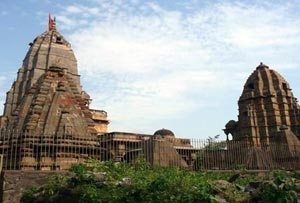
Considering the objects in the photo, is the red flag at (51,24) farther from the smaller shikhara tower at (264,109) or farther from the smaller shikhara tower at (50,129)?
the smaller shikhara tower at (264,109)

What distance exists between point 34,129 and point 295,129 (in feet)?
96.7

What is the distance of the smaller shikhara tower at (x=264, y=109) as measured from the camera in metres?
42.0

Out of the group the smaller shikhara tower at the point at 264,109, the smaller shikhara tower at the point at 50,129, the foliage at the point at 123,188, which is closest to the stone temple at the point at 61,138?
the smaller shikhara tower at the point at 50,129

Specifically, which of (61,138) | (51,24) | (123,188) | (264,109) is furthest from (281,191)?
(51,24)

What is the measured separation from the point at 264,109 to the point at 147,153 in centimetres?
2930

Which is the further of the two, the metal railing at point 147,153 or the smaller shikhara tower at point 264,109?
the smaller shikhara tower at point 264,109

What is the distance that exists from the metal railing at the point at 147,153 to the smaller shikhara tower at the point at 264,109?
68.9 ft

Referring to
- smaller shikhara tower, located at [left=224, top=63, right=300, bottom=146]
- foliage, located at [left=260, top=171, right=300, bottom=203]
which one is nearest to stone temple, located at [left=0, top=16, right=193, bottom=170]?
smaller shikhara tower, located at [left=224, top=63, right=300, bottom=146]

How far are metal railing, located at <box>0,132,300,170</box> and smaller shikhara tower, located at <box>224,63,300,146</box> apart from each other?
20989 millimetres

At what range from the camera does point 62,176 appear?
479 inches

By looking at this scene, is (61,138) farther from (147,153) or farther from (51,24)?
(51,24)

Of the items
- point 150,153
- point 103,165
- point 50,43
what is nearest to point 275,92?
point 50,43

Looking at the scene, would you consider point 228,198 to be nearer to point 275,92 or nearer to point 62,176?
point 62,176

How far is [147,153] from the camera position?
16906mm
